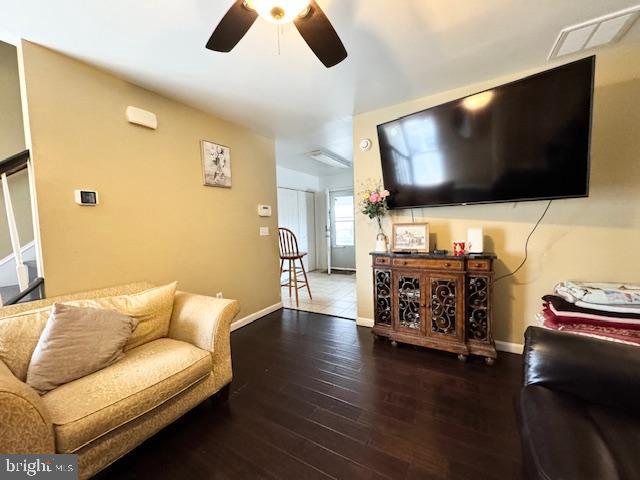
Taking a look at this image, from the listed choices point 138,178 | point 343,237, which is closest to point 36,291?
point 138,178

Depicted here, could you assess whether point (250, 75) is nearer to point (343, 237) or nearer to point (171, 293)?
point (171, 293)

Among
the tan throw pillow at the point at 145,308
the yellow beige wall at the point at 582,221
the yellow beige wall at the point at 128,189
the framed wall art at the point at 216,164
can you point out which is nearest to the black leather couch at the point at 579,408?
the yellow beige wall at the point at 582,221

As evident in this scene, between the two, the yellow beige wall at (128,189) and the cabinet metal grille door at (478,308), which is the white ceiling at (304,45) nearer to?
the yellow beige wall at (128,189)

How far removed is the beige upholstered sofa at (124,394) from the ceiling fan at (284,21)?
149 cm

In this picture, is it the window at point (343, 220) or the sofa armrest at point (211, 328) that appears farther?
the window at point (343, 220)

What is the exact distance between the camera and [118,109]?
189cm

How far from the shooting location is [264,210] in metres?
3.18

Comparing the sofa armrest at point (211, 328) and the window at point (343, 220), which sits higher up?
the window at point (343, 220)

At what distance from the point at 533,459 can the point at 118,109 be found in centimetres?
293

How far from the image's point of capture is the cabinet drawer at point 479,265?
1928mm

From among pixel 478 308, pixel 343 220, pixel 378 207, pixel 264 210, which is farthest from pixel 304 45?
pixel 343 220

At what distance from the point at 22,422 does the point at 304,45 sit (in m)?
2.21

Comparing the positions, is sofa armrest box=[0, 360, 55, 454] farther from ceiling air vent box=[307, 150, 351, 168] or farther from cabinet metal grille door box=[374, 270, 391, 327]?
ceiling air vent box=[307, 150, 351, 168]

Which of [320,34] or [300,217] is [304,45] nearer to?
[320,34]
